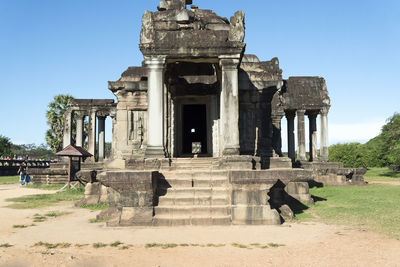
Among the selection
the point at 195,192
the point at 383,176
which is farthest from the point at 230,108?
the point at 383,176

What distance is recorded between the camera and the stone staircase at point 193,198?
689 centimetres

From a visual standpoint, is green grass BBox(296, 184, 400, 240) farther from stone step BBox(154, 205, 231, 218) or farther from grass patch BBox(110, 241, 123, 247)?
grass patch BBox(110, 241, 123, 247)

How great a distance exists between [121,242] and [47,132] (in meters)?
37.5

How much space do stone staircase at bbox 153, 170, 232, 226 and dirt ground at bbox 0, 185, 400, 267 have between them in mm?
315

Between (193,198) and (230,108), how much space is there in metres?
2.80

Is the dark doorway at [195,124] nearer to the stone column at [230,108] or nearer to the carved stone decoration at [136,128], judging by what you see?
the carved stone decoration at [136,128]

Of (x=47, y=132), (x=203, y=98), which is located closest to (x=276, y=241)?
(x=203, y=98)

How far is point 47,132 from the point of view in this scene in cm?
3881

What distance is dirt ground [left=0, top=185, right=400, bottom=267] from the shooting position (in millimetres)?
4555

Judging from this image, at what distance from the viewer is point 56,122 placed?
38969 millimetres

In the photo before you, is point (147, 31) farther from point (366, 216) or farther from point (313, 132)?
point (313, 132)

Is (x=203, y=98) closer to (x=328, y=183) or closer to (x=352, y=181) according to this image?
(x=328, y=183)

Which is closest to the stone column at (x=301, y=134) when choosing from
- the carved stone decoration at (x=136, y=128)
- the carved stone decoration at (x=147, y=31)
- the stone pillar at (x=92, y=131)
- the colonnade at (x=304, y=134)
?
the colonnade at (x=304, y=134)

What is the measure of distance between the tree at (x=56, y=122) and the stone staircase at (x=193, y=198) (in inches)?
1341
